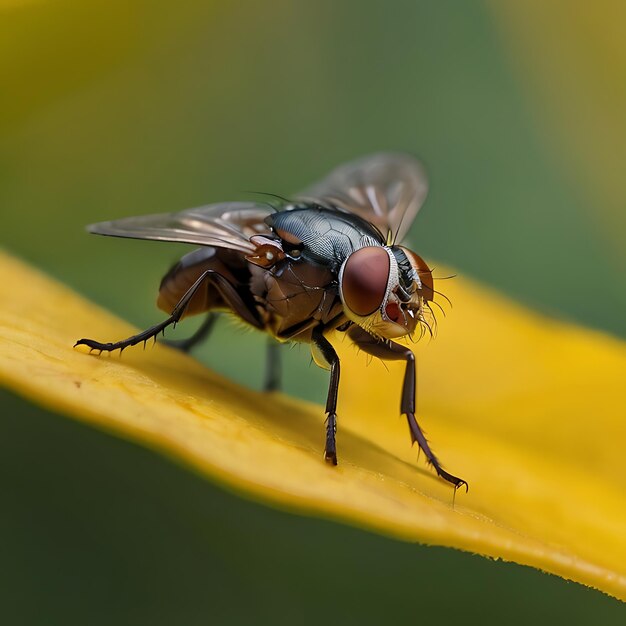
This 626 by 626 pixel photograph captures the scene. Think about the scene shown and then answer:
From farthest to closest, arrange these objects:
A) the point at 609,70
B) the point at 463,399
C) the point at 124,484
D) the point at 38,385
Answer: the point at 609,70, the point at 463,399, the point at 124,484, the point at 38,385

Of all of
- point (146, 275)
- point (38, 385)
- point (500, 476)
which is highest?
point (38, 385)

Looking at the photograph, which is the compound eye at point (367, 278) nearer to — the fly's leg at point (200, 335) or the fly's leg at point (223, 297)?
the fly's leg at point (223, 297)

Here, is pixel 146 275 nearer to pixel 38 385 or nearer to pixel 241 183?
pixel 241 183

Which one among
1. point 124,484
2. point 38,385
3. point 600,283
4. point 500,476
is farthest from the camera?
point 600,283

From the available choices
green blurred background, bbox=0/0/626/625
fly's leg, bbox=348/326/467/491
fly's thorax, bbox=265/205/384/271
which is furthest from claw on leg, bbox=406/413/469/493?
fly's thorax, bbox=265/205/384/271

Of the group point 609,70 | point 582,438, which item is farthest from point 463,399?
point 609,70

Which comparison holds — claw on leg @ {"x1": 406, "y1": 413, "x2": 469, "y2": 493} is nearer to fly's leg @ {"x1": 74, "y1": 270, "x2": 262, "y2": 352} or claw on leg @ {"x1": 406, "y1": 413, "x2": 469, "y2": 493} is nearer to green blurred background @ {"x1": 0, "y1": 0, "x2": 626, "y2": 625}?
Answer: green blurred background @ {"x1": 0, "y1": 0, "x2": 626, "y2": 625}
